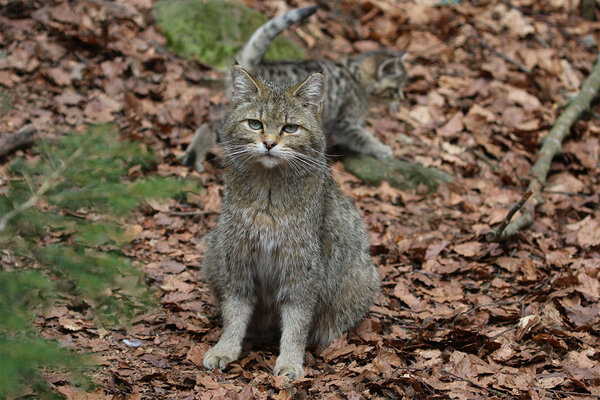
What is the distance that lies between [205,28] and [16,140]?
13.7 ft

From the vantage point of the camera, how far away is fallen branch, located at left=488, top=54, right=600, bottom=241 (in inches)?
261

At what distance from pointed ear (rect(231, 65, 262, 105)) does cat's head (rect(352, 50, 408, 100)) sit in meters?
5.12

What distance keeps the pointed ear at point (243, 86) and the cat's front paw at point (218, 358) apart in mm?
1820

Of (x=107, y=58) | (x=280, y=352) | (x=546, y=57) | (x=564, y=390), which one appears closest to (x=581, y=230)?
(x=564, y=390)

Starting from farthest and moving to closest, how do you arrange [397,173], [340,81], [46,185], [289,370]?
[340,81], [397,173], [289,370], [46,185]

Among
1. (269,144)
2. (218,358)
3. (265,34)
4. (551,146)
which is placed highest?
(265,34)

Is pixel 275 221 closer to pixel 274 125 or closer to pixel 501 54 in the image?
pixel 274 125

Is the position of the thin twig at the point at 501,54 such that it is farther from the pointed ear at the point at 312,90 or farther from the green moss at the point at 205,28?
the pointed ear at the point at 312,90

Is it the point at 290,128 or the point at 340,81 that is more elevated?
the point at 290,128

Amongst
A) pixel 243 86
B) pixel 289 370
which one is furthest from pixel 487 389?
pixel 243 86

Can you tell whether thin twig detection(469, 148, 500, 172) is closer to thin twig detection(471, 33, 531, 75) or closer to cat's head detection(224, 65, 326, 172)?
thin twig detection(471, 33, 531, 75)

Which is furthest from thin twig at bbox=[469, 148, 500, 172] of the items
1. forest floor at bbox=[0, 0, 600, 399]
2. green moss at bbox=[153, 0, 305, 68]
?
green moss at bbox=[153, 0, 305, 68]

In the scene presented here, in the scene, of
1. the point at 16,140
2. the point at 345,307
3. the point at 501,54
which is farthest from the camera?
the point at 501,54

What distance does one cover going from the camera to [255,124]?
179 inches
